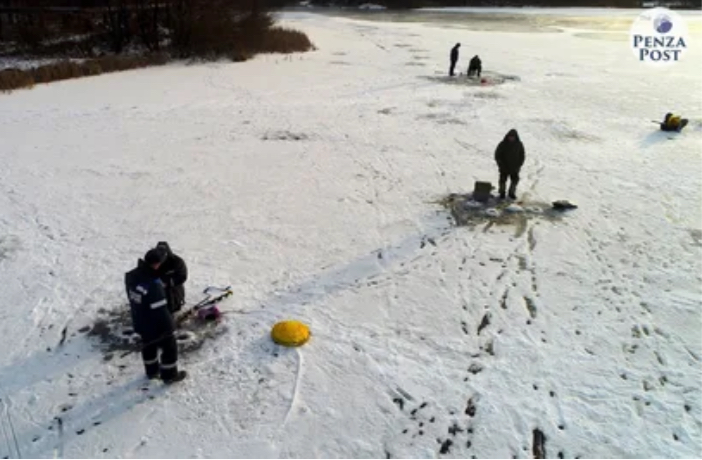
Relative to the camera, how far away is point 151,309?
17.1 feet

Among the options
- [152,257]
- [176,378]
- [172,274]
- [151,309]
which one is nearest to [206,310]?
[172,274]

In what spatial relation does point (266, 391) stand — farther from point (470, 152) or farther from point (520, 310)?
point (470, 152)

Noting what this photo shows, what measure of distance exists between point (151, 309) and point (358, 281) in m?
3.27

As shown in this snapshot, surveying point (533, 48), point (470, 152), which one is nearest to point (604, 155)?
point (470, 152)

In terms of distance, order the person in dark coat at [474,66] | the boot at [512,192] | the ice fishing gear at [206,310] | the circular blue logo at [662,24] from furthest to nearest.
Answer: the circular blue logo at [662,24] → the person in dark coat at [474,66] → the boot at [512,192] → the ice fishing gear at [206,310]

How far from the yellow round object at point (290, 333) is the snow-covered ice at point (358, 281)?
0.15 m

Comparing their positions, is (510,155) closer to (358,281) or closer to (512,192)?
(512,192)

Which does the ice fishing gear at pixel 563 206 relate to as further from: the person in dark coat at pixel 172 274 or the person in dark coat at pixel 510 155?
the person in dark coat at pixel 172 274

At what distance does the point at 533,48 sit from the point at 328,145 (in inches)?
917

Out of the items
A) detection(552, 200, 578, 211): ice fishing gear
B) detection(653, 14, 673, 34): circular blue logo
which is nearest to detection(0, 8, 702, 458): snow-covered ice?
detection(552, 200, 578, 211): ice fishing gear

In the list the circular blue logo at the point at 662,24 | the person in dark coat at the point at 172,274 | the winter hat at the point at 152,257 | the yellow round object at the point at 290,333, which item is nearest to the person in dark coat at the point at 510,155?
the yellow round object at the point at 290,333

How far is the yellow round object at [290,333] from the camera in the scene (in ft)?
20.5

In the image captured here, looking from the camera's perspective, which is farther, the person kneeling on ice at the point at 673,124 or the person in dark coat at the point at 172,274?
the person kneeling on ice at the point at 673,124

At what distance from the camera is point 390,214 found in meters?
9.79
